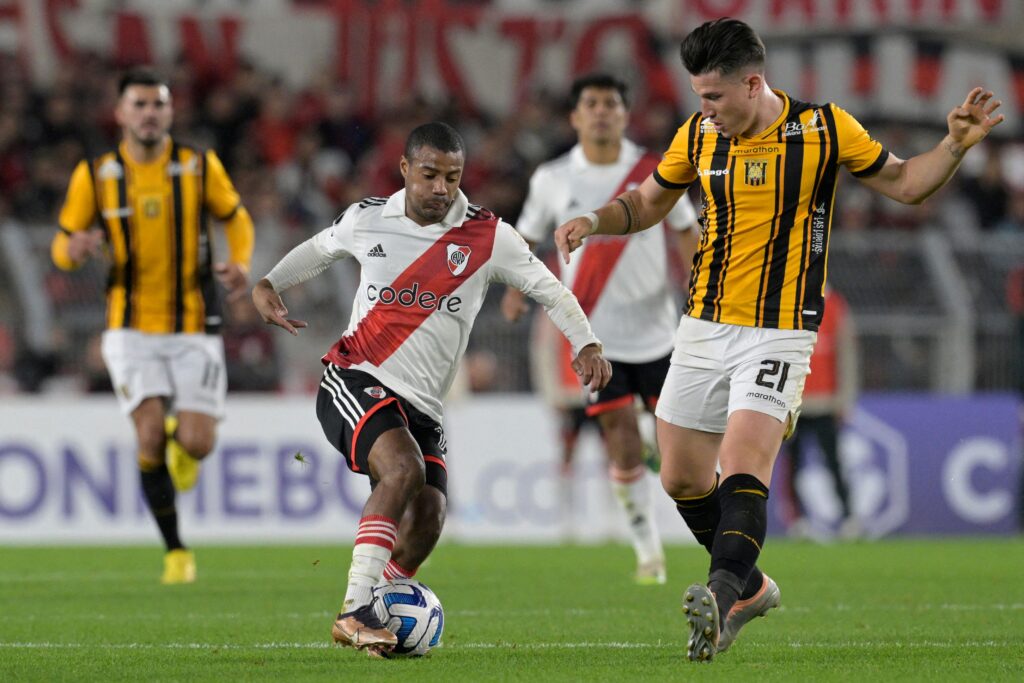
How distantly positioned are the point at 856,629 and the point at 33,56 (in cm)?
1587

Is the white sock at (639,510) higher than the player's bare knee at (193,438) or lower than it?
lower

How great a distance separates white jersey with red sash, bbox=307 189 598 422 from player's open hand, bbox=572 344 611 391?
0.10 meters

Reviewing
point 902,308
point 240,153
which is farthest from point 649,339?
point 240,153

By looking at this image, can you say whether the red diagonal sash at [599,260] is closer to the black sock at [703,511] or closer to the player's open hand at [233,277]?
the player's open hand at [233,277]

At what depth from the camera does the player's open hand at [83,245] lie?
30.0ft

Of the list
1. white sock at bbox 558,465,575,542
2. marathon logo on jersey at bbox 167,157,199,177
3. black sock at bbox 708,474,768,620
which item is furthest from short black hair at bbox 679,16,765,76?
white sock at bbox 558,465,575,542

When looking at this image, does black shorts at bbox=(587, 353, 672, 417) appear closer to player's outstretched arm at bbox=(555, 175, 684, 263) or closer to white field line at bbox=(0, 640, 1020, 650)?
player's outstretched arm at bbox=(555, 175, 684, 263)

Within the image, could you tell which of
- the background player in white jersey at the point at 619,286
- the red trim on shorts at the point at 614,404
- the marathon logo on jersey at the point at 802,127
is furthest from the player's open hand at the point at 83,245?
the marathon logo on jersey at the point at 802,127

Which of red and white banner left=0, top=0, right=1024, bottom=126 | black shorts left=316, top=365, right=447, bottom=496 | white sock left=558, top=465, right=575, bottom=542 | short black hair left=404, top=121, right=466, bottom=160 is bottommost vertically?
white sock left=558, top=465, right=575, bottom=542

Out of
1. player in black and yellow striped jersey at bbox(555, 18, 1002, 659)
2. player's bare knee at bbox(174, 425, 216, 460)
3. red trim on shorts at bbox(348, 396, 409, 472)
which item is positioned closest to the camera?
player in black and yellow striped jersey at bbox(555, 18, 1002, 659)

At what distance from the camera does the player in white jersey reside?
6.50m

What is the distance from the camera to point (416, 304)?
6664mm

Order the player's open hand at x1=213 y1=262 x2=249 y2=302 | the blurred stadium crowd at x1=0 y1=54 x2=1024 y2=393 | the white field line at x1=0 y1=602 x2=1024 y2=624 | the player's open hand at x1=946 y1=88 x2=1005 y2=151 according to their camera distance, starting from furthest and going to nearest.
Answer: the blurred stadium crowd at x1=0 y1=54 x2=1024 y2=393 → the player's open hand at x1=213 y1=262 x2=249 y2=302 → the white field line at x1=0 y1=602 x2=1024 y2=624 → the player's open hand at x1=946 y1=88 x2=1005 y2=151

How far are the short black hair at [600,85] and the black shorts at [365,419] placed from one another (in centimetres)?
355
